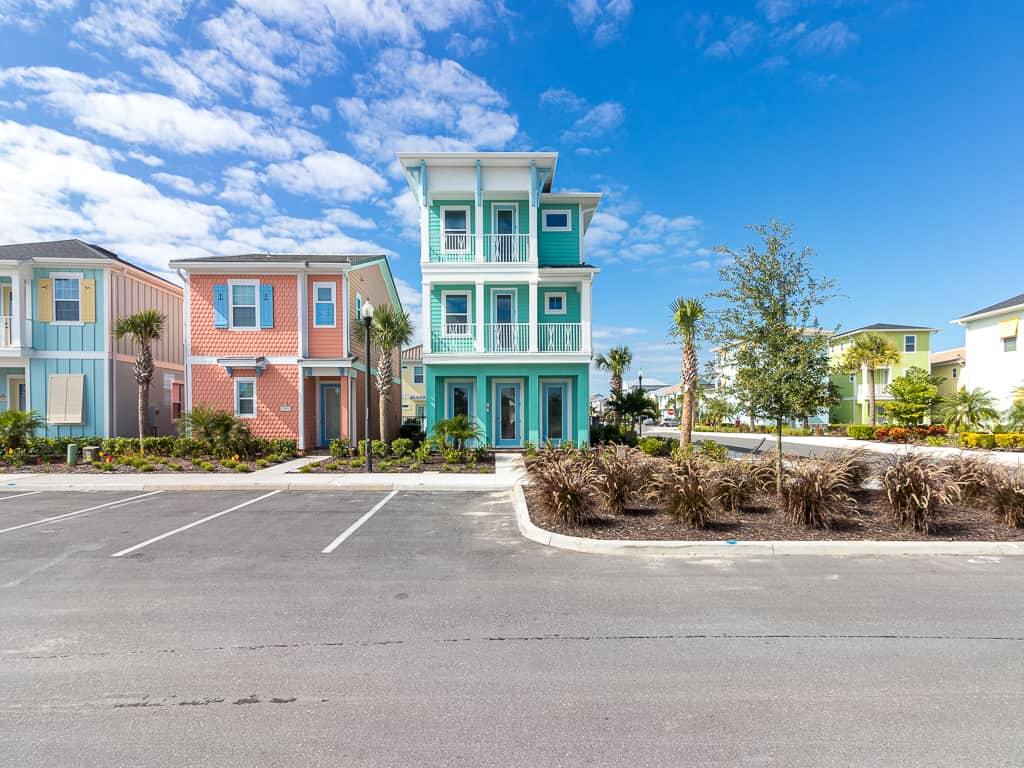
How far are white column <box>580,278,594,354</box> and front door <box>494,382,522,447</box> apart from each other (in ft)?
10.1

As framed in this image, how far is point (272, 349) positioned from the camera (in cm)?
1855

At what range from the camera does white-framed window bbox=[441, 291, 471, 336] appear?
19297mm

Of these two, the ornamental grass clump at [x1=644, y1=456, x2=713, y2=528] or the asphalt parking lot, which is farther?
the ornamental grass clump at [x1=644, y1=456, x2=713, y2=528]

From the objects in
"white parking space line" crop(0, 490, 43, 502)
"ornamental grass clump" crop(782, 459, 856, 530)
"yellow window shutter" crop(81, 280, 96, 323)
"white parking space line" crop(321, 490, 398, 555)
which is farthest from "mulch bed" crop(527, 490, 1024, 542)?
"yellow window shutter" crop(81, 280, 96, 323)

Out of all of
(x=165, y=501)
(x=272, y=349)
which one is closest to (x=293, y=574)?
(x=165, y=501)

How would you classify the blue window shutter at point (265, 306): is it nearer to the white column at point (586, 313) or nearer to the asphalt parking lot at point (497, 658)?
the white column at point (586, 313)

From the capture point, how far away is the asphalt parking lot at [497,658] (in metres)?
3.11

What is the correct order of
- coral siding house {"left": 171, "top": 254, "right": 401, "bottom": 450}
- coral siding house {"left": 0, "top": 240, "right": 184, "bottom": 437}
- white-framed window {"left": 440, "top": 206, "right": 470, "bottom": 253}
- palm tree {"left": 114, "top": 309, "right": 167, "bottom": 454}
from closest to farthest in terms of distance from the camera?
palm tree {"left": 114, "top": 309, "right": 167, "bottom": 454}, coral siding house {"left": 0, "top": 240, "right": 184, "bottom": 437}, coral siding house {"left": 171, "top": 254, "right": 401, "bottom": 450}, white-framed window {"left": 440, "top": 206, "right": 470, "bottom": 253}

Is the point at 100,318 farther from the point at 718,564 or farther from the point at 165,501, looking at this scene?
the point at 718,564

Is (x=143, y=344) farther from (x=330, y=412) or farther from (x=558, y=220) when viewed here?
(x=558, y=220)

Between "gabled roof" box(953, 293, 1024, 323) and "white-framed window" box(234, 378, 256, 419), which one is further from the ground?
"gabled roof" box(953, 293, 1024, 323)

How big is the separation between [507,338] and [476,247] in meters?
3.49

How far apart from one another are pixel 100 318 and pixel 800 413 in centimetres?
2184

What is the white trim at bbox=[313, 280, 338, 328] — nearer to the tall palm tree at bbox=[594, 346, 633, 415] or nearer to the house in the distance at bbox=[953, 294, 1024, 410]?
the tall palm tree at bbox=[594, 346, 633, 415]
